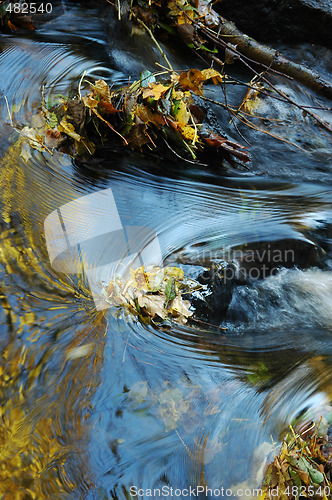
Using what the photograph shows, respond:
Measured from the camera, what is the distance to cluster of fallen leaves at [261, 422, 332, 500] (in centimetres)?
184

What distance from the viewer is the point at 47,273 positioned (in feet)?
7.47

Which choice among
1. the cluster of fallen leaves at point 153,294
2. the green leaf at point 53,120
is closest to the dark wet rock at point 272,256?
the cluster of fallen leaves at point 153,294

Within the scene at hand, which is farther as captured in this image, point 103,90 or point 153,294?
point 103,90

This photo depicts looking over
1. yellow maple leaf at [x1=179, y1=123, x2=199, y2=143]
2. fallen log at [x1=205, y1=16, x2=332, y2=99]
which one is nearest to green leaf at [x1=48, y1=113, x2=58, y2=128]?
yellow maple leaf at [x1=179, y1=123, x2=199, y2=143]

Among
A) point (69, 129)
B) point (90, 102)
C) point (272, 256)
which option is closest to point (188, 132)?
point (90, 102)

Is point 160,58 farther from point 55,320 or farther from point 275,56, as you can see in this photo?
point 55,320

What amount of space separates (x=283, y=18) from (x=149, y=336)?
433 cm

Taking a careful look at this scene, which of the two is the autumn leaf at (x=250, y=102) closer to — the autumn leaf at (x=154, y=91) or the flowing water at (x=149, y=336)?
the flowing water at (x=149, y=336)

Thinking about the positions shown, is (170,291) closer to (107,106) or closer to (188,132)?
(188,132)

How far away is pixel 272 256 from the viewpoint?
2.95 metres

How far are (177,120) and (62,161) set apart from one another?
3.44 ft

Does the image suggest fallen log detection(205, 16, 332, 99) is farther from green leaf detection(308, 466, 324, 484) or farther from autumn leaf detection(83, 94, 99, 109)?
green leaf detection(308, 466, 324, 484)

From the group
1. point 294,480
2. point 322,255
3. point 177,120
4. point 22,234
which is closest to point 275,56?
point 177,120

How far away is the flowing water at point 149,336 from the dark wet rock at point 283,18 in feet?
5.77
